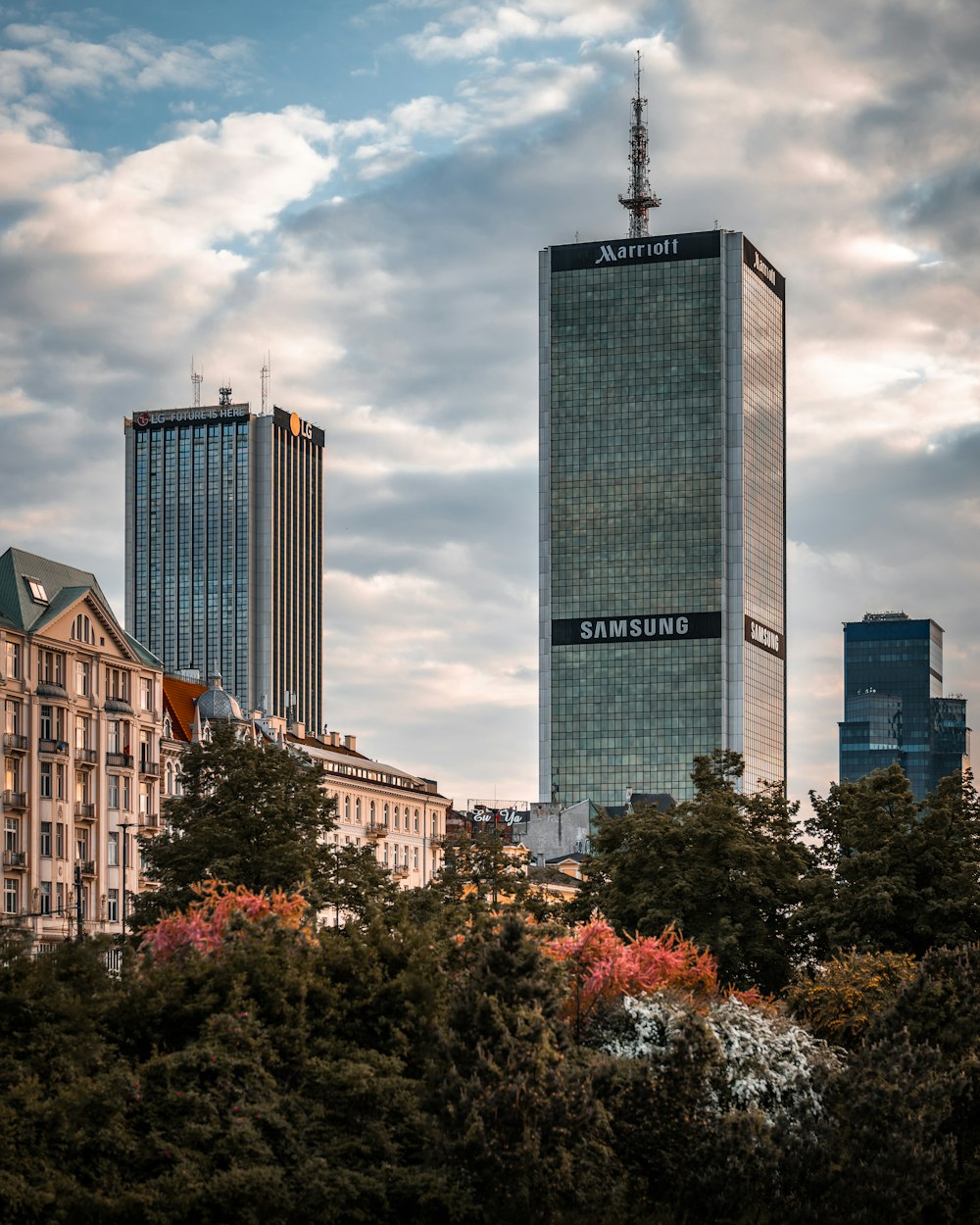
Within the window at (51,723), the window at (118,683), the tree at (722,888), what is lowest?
the tree at (722,888)

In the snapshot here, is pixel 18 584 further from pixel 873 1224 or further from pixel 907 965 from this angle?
pixel 873 1224

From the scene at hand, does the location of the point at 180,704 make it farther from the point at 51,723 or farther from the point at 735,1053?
the point at 735,1053

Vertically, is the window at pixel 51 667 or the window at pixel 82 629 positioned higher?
the window at pixel 82 629

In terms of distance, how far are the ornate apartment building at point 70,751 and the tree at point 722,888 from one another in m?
33.8

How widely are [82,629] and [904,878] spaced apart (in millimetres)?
59917

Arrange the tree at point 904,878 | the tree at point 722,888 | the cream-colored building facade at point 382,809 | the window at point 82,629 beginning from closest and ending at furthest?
1. the tree at point 904,878
2. the tree at point 722,888
3. the window at point 82,629
4. the cream-colored building facade at point 382,809

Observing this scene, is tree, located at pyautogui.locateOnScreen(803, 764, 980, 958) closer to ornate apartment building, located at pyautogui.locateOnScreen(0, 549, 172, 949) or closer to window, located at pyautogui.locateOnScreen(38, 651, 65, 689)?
ornate apartment building, located at pyautogui.locateOnScreen(0, 549, 172, 949)

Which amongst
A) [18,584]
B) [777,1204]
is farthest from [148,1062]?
[18,584]

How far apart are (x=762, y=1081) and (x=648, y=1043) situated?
136 inches

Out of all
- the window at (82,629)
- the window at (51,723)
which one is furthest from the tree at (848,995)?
the window at (82,629)

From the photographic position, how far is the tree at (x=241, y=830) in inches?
3568

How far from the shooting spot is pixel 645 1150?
191 ft

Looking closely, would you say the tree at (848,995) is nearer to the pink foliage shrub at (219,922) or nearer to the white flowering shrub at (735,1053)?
the white flowering shrub at (735,1053)

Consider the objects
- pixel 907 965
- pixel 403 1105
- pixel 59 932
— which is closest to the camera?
pixel 403 1105
